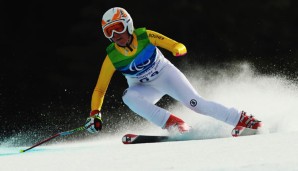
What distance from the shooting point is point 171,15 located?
21.1ft

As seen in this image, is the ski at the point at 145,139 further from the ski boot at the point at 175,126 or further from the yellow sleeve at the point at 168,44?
the yellow sleeve at the point at 168,44

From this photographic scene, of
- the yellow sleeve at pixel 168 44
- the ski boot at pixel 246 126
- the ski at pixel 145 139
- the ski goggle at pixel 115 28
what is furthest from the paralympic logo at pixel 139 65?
the ski boot at pixel 246 126

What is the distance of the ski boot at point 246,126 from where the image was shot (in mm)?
3400

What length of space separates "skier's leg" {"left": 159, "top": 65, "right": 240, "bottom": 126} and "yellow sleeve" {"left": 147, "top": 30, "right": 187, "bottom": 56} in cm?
26

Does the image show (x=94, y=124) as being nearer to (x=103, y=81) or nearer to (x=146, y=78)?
(x=103, y=81)

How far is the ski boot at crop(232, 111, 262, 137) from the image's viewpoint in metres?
3.40

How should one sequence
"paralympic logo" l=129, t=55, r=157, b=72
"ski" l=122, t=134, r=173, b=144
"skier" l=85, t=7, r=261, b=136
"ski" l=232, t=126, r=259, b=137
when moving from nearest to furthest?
"ski" l=232, t=126, r=259, b=137
"ski" l=122, t=134, r=173, b=144
"skier" l=85, t=7, r=261, b=136
"paralympic logo" l=129, t=55, r=157, b=72

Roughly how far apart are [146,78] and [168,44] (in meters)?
0.37

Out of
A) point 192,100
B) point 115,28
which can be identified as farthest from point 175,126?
point 115,28

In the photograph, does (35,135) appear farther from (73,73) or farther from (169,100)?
(169,100)

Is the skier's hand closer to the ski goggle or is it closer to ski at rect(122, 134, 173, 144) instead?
the ski goggle

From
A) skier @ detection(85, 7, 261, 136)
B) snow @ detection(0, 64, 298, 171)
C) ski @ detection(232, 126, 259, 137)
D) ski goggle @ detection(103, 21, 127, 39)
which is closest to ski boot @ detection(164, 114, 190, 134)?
skier @ detection(85, 7, 261, 136)

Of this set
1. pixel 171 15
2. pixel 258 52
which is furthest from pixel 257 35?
pixel 171 15

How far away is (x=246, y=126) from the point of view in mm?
3486
